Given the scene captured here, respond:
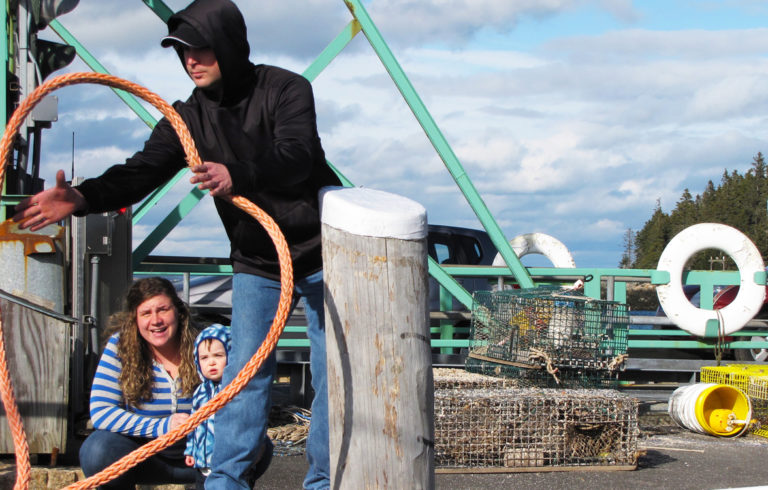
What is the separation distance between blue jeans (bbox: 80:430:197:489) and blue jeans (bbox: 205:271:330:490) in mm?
610

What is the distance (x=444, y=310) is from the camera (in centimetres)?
873

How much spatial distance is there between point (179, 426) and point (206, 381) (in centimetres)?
101

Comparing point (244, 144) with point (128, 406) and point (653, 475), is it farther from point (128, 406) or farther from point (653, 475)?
point (653, 475)

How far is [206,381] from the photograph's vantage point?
364 cm

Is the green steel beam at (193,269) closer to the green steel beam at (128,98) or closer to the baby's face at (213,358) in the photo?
the green steel beam at (128,98)

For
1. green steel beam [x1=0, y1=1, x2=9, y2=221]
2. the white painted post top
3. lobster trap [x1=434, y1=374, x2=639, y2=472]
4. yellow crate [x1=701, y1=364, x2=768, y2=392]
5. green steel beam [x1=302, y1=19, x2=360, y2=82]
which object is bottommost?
lobster trap [x1=434, y1=374, x2=639, y2=472]

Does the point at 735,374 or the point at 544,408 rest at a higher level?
the point at 735,374

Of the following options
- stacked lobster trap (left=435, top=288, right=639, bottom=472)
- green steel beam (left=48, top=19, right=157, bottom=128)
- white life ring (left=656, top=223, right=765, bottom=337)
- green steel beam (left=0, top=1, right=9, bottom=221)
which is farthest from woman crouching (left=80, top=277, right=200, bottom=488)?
white life ring (left=656, top=223, right=765, bottom=337)

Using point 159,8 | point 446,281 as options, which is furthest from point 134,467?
point 159,8

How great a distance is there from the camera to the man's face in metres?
3.07

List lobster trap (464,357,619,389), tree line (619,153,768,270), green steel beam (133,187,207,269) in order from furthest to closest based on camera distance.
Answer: tree line (619,153,768,270), green steel beam (133,187,207,269), lobster trap (464,357,619,389)

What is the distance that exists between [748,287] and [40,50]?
647 cm

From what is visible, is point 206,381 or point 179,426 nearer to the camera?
point 179,426

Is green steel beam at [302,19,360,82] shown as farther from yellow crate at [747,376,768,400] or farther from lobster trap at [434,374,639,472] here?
yellow crate at [747,376,768,400]
